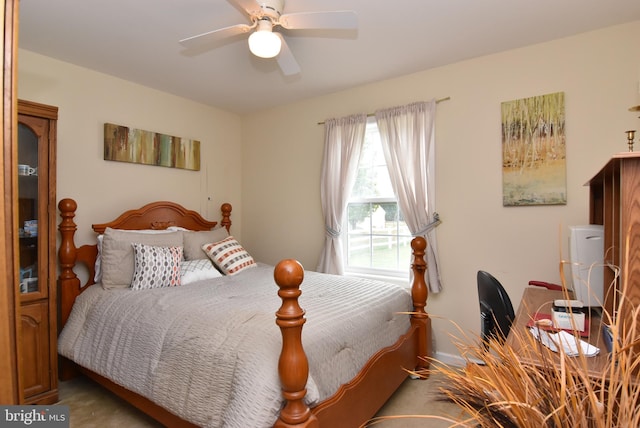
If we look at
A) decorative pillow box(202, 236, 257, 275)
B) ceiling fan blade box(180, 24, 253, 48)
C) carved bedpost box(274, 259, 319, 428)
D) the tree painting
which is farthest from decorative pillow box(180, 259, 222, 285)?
the tree painting

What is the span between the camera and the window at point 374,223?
3150 mm

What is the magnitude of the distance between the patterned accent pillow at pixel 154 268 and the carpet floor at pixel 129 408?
776 millimetres

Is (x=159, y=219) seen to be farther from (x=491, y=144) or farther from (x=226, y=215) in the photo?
(x=491, y=144)

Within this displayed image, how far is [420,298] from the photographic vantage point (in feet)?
8.37

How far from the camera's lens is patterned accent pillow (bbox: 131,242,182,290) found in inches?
96.2

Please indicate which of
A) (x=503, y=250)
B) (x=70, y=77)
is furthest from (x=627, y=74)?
(x=70, y=77)

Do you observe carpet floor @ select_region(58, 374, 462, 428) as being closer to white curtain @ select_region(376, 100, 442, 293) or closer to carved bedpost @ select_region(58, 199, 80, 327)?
carved bedpost @ select_region(58, 199, 80, 327)

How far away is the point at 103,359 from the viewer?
2016 millimetres

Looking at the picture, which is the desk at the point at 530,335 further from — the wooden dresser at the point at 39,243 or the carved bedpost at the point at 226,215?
the carved bedpost at the point at 226,215

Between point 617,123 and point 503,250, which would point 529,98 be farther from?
point 503,250

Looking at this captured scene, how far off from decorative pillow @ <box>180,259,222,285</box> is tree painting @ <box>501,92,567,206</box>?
8.04 ft

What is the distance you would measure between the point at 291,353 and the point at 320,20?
1668mm

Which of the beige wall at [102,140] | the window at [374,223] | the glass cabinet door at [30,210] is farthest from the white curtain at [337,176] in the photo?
the glass cabinet door at [30,210]

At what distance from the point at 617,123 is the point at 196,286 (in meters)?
3.15
